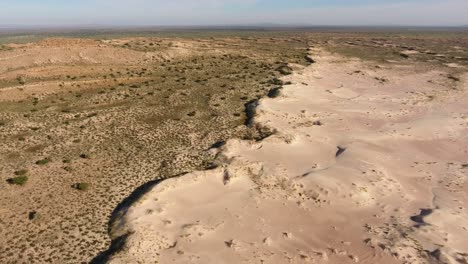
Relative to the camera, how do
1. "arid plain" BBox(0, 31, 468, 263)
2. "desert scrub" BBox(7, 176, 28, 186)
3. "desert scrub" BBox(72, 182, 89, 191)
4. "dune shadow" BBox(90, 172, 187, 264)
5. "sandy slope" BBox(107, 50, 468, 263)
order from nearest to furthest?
"dune shadow" BBox(90, 172, 187, 264)
"sandy slope" BBox(107, 50, 468, 263)
"arid plain" BBox(0, 31, 468, 263)
"desert scrub" BBox(72, 182, 89, 191)
"desert scrub" BBox(7, 176, 28, 186)

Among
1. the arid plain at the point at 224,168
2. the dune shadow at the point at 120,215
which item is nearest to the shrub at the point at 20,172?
the arid plain at the point at 224,168

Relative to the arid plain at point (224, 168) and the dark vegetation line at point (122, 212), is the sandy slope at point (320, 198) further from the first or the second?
the dark vegetation line at point (122, 212)

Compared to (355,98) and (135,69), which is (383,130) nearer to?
(355,98)

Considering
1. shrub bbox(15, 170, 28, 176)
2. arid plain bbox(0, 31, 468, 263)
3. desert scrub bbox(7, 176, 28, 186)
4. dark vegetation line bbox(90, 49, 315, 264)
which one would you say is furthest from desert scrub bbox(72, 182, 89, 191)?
shrub bbox(15, 170, 28, 176)

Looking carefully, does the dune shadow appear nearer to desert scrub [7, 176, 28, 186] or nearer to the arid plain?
the arid plain

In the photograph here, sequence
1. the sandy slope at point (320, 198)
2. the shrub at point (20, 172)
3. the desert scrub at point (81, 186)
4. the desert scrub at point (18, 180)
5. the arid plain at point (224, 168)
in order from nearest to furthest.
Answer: the sandy slope at point (320, 198)
the arid plain at point (224, 168)
the desert scrub at point (81, 186)
the desert scrub at point (18, 180)
the shrub at point (20, 172)

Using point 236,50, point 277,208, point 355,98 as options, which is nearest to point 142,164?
point 277,208
